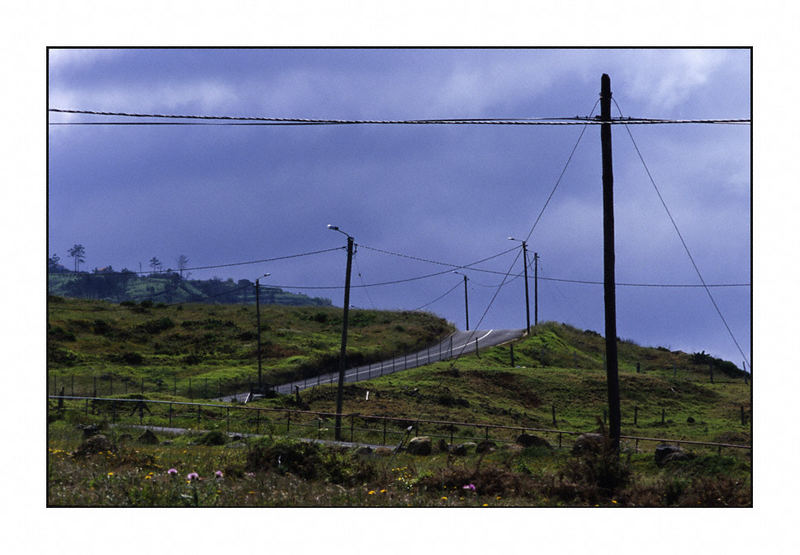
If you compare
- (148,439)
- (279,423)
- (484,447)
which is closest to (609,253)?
(484,447)

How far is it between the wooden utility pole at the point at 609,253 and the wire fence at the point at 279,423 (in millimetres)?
11531

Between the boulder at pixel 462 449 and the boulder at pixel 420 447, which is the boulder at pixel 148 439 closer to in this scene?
the boulder at pixel 420 447

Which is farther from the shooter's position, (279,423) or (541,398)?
(541,398)

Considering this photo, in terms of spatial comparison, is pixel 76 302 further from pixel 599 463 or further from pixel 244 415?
pixel 599 463

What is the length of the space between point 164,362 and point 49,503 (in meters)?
62.4

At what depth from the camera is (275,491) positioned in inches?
512

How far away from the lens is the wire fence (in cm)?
3104

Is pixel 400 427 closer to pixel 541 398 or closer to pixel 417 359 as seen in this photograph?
pixel 541 398

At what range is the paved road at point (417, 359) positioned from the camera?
6259 cm

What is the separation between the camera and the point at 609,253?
1830 cm

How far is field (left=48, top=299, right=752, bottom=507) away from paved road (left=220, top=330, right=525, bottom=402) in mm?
2943

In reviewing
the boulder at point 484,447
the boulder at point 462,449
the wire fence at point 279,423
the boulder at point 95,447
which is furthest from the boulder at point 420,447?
the boulder at point 95,447

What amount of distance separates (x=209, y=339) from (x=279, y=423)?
50433mm

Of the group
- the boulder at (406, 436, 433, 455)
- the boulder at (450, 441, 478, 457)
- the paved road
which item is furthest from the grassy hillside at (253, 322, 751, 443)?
the boulder at (406, 436, 433, 455)
